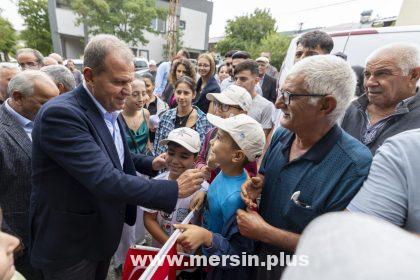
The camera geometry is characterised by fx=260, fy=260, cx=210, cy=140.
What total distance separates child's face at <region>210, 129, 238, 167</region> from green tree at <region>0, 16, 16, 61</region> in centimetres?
2351

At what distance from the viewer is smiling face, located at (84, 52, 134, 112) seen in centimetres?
165

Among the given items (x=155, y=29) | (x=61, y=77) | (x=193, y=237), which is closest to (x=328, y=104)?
(x=193, y=237)

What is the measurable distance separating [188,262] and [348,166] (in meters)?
1.16

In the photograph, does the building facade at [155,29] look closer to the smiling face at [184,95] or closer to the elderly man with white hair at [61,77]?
the elderly man with white hair at [61,77]

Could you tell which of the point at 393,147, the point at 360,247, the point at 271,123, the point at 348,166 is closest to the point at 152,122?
the point at 271,123

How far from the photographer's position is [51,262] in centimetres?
164

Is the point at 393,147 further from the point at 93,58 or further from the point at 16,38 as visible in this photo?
the point at 16,38

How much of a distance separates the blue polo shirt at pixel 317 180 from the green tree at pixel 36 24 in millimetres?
28311

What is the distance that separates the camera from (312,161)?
1.41 m

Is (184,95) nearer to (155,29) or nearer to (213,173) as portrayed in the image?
(213,173)

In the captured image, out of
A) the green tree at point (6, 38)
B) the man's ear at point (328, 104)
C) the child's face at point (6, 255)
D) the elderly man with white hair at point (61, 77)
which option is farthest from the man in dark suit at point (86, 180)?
the green tree at point (6, 38)

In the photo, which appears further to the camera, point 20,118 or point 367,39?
point 367,39

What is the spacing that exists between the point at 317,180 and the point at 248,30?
1351 inches

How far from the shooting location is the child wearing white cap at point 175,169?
2.09 meters
